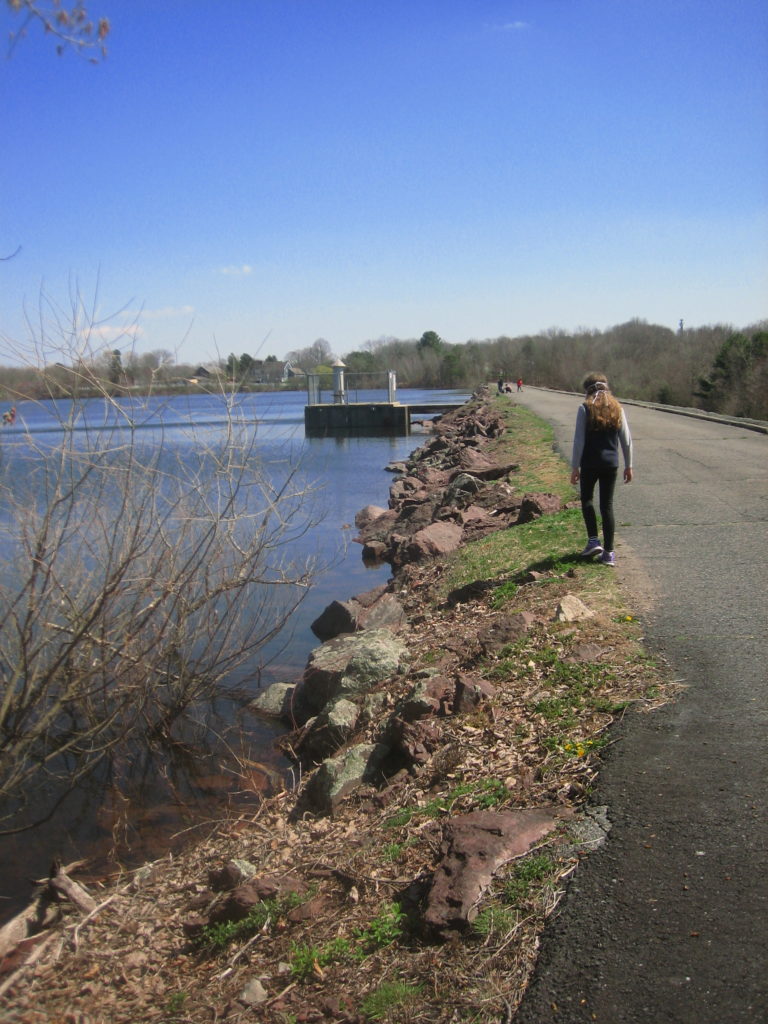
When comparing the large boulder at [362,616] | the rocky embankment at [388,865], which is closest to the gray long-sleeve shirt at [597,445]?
the rocky embankment at [388,865]

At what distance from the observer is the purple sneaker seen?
8.10m

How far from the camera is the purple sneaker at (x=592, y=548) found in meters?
8.10

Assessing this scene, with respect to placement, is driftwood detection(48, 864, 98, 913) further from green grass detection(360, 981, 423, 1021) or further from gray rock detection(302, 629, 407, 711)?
gray rock detection(302, 629, 407, 711)

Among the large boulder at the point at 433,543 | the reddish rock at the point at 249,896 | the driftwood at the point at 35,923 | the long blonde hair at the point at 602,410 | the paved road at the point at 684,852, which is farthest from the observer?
the large boulder at the point at 433,543

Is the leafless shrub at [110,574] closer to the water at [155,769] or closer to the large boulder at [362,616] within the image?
the water at [155,769]

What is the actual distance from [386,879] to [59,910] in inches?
85.7

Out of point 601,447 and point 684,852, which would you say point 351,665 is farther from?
point 684,852

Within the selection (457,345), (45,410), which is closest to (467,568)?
(45,410)

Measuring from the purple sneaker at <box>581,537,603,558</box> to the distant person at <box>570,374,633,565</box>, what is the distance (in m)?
0.13

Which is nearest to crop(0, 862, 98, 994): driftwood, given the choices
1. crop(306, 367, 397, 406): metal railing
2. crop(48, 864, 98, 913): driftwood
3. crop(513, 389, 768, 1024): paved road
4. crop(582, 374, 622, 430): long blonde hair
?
crop(48, 864, 98, 913): driftwood

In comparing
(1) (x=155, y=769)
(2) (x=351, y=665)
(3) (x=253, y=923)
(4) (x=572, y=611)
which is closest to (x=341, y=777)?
(3) (x=253, y=923)

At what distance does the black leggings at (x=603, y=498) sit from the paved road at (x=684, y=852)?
616mm

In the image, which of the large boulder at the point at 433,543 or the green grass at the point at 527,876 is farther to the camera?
the large boulder at the point at 433,543

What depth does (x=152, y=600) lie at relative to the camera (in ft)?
22.3
